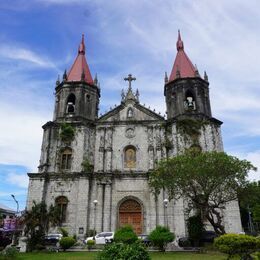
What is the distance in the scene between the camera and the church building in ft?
81.8

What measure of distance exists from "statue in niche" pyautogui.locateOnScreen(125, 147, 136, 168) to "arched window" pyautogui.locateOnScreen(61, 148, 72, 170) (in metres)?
5.02

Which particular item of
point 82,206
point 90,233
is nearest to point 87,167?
point 82,206

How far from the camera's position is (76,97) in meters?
30.1

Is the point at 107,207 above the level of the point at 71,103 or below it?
below

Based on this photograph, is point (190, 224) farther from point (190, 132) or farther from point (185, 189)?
point (190, 132)

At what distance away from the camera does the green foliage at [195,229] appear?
67.8 feet

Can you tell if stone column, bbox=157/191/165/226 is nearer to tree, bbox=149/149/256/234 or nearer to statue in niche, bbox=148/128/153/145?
tree, bbox=149/149/256/234

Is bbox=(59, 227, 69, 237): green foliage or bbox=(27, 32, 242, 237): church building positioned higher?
bbox=(27, 32, 242, 237): church building

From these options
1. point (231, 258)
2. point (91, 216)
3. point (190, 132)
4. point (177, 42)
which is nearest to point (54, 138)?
point (91, 216)

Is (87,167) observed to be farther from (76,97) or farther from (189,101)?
(189,101)

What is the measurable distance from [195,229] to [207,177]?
4110 millimetres

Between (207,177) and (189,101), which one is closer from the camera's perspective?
(207,177)

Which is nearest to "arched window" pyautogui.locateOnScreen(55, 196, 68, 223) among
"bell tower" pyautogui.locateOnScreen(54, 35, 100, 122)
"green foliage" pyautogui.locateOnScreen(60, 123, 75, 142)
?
"green foliage" pyautogui.locateOnScreen(60, 123, 75, 142)

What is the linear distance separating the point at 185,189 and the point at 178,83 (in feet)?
42.8
